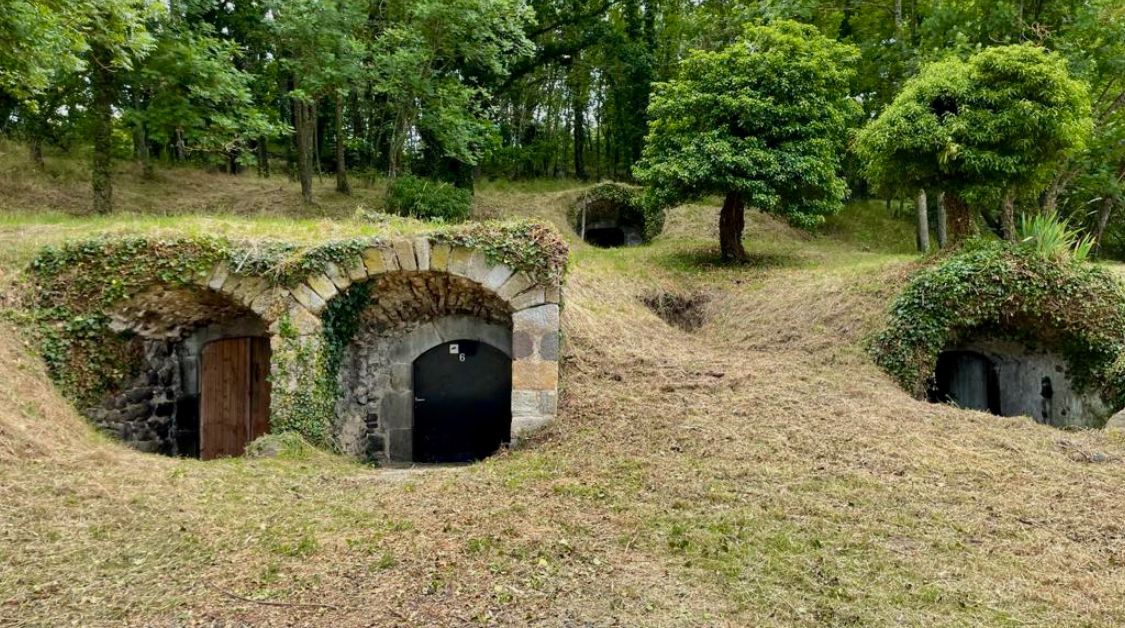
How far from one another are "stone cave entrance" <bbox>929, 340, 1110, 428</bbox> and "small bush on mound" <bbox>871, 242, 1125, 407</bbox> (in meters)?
0.27

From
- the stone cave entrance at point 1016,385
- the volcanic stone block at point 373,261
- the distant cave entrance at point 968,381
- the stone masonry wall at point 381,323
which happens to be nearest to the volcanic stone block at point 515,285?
the stone masonry wall at point 381,323

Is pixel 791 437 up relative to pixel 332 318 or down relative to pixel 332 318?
down

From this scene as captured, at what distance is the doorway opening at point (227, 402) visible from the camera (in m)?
9.66

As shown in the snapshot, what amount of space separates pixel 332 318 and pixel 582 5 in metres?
17.3

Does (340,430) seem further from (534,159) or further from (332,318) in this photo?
(534,159)

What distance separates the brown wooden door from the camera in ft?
32.0

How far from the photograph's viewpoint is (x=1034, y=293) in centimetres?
871

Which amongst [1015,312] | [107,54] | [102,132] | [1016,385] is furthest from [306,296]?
[1016,385]

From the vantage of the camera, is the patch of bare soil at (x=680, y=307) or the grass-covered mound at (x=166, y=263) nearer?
the grass-covered mound at (x=166, y=263)

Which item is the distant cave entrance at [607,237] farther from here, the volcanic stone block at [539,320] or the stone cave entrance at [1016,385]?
the volcanic stone block at [539,320]

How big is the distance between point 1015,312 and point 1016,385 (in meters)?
1.89

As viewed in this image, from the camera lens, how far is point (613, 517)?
5.34 metres

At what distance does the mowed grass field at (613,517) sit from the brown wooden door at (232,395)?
2037mm

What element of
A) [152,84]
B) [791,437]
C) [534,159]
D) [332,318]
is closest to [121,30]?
[152,84]
